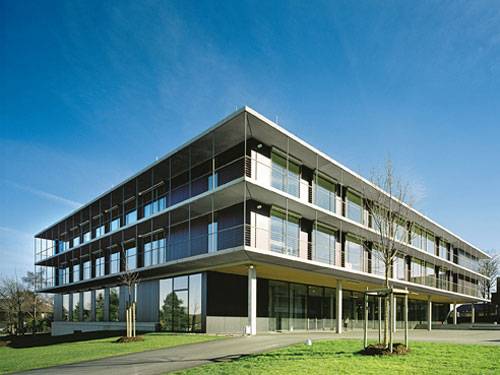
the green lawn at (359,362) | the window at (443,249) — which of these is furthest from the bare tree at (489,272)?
the green lawn at (359,362)

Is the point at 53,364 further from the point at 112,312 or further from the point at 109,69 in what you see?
the point at 112,312

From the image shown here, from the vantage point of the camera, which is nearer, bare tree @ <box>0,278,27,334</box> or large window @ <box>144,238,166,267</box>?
large window @ <box>144,238,166,267</box>

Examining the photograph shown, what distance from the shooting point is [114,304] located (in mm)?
34969

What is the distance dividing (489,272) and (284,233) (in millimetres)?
53260

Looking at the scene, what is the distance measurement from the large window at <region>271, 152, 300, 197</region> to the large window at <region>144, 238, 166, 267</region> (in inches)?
360

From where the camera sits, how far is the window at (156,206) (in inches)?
1211

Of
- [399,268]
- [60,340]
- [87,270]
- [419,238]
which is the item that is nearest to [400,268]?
[399,268]

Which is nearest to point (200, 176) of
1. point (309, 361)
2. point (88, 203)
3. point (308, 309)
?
point (308, 309)

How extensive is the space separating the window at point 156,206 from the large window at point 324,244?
9686mm

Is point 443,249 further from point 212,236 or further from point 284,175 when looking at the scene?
point 212,236

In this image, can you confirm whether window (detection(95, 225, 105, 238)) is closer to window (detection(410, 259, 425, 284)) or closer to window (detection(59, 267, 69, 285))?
window (detection(59, 267, 69, 285))

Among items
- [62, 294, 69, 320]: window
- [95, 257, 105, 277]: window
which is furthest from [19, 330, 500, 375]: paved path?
[62, 294, 69, 320]: window

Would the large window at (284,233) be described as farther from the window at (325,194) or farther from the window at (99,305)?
the window at (99,305)

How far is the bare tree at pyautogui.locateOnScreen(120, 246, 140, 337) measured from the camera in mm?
21781
